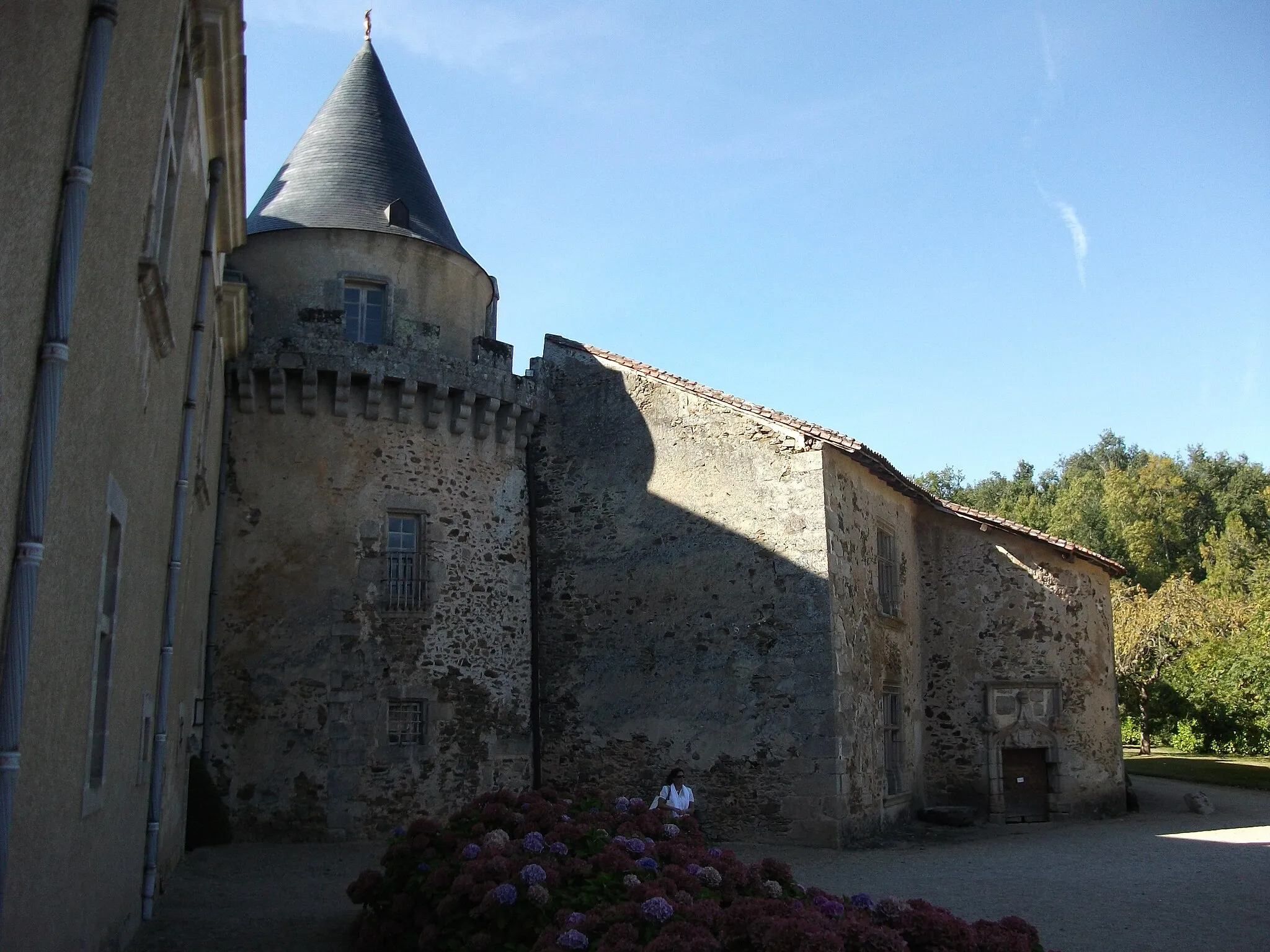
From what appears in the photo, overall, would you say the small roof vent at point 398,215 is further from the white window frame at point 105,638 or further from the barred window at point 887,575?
the white window frame at point 105,638

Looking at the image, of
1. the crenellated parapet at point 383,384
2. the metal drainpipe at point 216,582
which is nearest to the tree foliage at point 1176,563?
the crenellated parapet at point 383,384

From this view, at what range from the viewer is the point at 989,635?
54.9 ft

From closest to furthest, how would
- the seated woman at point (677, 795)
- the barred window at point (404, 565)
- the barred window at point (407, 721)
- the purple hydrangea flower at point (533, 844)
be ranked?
1. the purple hydrangea flower at point (533, 844)
2. the seated woman at point (677, 795)
3. the barred window at point (407, 721)
4. the barred window at point (404, 565)

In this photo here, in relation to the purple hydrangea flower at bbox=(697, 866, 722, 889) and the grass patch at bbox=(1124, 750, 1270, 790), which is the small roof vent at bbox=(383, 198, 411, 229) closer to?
the purple hydrangea flower at bbox=(697, 866, 722, 889)

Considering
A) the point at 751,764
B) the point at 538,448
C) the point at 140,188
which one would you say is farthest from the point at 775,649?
the point at 140,188

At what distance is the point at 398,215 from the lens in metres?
15.3

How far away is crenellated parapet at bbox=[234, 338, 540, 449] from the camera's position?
547 inches

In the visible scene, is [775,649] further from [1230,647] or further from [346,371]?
[1230,647]

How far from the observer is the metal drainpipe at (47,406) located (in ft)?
12.2

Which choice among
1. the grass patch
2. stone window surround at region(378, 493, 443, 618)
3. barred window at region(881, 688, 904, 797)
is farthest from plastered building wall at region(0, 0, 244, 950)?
the grass patch

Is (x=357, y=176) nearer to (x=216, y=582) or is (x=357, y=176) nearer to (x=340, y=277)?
(x=340, y=277)

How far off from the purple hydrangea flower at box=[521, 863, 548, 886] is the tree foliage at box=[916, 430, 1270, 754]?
2507 centimetres

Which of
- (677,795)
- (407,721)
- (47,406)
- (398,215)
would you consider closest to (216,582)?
(407,721)

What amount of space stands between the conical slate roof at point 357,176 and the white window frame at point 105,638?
9.79 m
